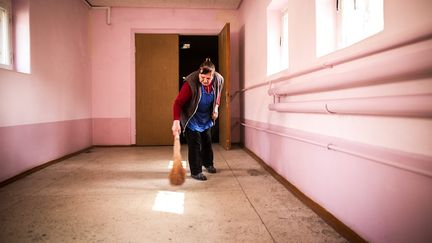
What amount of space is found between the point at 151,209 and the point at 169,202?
0.19 m

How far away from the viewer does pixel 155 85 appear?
5547 mm

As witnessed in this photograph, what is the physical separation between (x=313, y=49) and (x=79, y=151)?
163 inches

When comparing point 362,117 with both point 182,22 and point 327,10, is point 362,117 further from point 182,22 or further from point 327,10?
point 182,22

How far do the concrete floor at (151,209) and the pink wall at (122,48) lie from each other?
217cm

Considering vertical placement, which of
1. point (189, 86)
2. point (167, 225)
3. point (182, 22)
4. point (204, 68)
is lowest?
point (167, 225)

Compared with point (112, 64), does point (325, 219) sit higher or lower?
lower

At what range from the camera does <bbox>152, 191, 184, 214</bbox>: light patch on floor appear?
6.88ft

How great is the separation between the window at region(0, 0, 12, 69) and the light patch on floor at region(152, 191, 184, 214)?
2234 millimetres

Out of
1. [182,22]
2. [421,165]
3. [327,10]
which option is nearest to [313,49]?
[327,10]

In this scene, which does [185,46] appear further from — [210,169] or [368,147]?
[368,147]

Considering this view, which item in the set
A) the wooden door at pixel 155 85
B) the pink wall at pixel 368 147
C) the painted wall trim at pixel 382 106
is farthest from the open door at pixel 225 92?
the painted wall trim at pixel 382 106

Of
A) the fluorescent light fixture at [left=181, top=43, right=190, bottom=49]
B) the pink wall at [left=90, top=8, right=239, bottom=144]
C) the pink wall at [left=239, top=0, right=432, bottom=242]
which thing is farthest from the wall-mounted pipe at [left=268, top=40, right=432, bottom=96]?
the fluorescent light fixture at [left=181, top=43, right=190, bottom=49]

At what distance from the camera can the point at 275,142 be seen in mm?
3074

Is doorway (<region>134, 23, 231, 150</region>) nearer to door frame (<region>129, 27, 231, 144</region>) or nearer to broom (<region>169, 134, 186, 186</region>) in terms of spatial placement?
door frame (<region>129, 27, 231, 144</region>)
